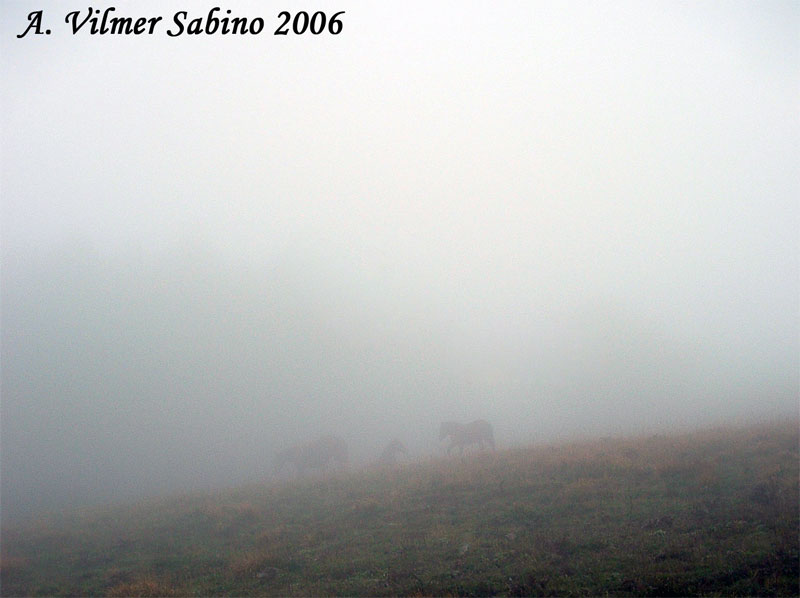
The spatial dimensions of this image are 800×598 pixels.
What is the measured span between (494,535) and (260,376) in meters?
66.1

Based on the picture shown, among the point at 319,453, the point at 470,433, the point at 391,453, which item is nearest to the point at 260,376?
the point at 319,453

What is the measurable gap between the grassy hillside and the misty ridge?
18776 mm

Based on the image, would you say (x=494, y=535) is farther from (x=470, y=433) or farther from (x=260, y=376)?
(x=260, y=376)

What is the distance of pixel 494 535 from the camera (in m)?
13.5

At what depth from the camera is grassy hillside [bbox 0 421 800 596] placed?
9.90 m

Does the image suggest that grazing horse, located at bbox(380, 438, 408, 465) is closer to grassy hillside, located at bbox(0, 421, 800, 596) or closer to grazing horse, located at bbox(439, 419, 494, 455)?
grazing horse, located at bbox(439, 419, 494, 455)

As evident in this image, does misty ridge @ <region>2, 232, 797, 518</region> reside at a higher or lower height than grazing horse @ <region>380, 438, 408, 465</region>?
higher

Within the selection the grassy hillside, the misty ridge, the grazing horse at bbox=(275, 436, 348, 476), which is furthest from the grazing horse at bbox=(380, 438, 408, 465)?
the grassy hillside

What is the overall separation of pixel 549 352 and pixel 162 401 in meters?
68.5

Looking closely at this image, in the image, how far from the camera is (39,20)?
36375 mm

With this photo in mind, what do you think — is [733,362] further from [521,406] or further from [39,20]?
[39,20]

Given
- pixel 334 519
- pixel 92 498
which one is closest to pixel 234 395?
pixel 92 498

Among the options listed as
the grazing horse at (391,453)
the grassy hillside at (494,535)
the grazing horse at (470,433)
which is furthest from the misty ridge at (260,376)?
the grassy hillside at (494,535)

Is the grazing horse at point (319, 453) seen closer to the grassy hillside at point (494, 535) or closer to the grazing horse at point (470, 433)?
the grazing horse at point (470, 433)
